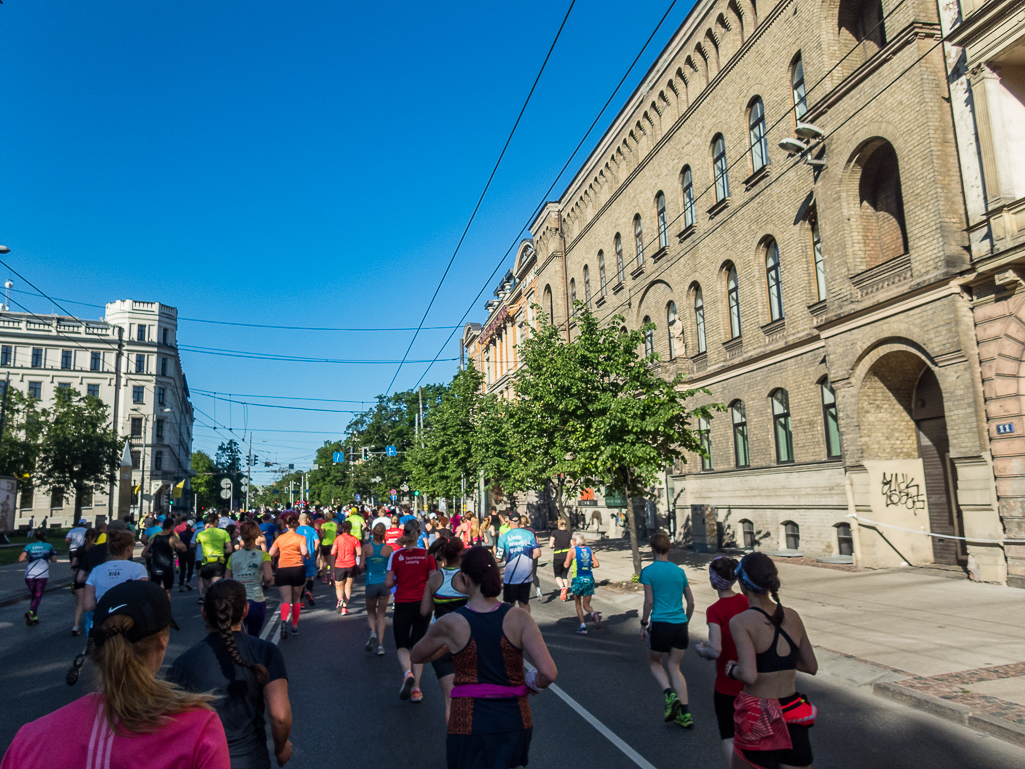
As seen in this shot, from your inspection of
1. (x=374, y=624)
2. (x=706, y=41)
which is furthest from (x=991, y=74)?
(x=374, y=624)

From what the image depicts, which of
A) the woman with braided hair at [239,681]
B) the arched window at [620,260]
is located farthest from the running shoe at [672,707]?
the arched window at [620,260]

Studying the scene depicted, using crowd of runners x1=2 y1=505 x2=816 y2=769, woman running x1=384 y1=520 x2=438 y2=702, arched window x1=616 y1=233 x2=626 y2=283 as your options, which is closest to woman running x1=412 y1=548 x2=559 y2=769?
crowd of runners x1=2 y1=505 x2=816 y2=769

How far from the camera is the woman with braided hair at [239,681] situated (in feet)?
10.7

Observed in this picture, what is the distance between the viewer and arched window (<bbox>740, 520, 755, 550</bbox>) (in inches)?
833

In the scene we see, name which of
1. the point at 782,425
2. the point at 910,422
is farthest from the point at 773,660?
the point at 782,425

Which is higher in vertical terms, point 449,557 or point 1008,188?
point 1008,188

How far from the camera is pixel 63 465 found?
143ft

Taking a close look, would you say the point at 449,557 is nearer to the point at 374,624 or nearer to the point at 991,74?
the point at 374,624

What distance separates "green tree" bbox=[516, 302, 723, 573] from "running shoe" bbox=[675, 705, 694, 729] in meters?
9.47

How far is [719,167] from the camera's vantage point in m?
23.2

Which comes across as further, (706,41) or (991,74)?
(706,41)

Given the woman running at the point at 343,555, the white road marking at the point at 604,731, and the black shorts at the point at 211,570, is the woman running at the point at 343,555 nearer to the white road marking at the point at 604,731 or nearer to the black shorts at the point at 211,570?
the white road marking at the point at 604,731

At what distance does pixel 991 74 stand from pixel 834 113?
164 inches

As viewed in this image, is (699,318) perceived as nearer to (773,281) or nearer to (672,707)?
(773,281)
